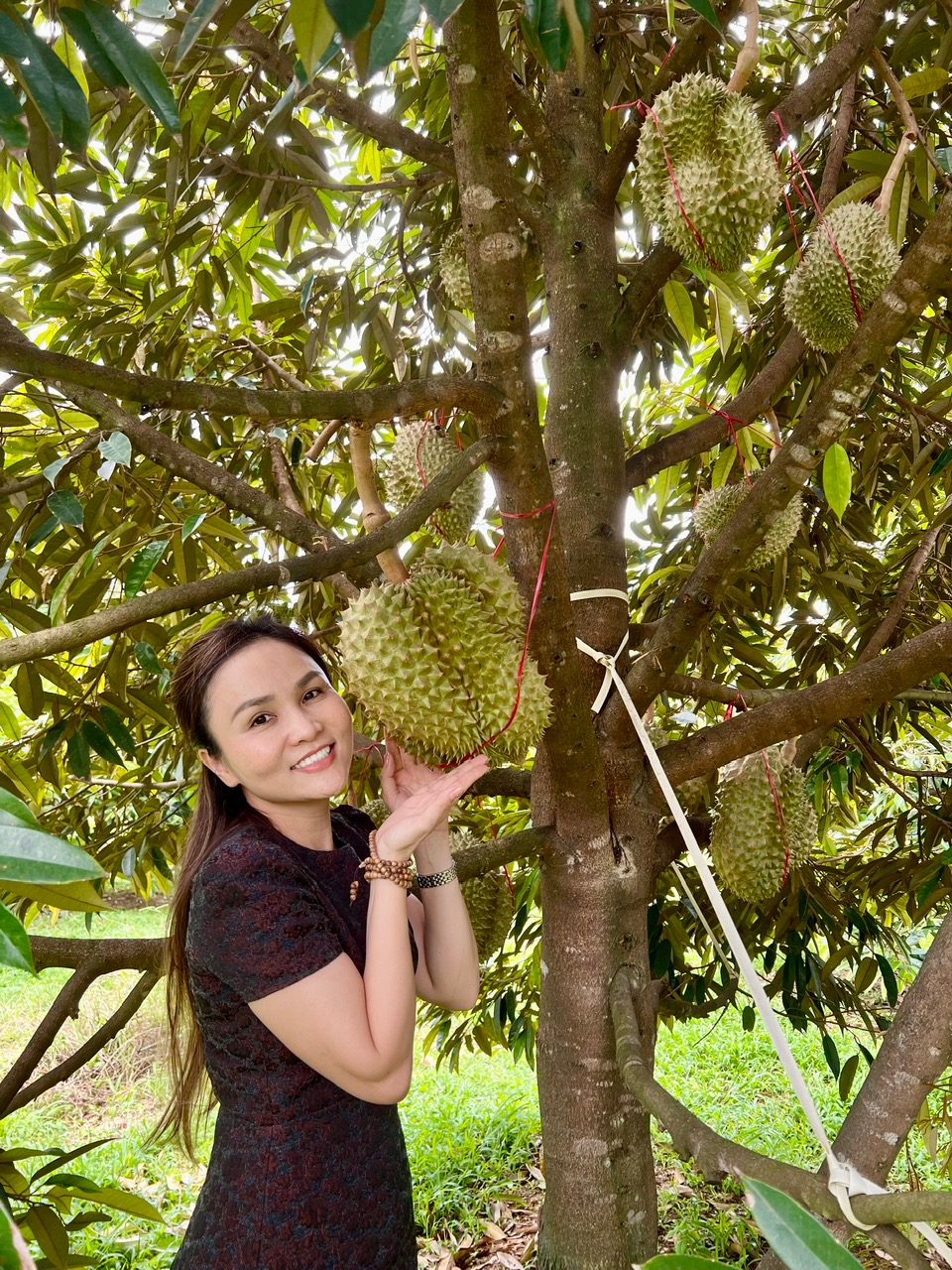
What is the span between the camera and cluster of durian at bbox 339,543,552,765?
1.11 meters

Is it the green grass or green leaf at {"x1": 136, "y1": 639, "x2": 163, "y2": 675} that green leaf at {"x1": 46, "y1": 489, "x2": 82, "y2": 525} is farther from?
the green grass

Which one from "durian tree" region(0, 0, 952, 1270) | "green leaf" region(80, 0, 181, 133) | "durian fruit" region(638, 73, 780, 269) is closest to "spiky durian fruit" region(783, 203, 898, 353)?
"durian tree" region(0, 0, 952, 1270)

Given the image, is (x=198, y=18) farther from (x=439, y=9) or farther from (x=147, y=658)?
(x=147, y=658)

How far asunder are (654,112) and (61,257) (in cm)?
101

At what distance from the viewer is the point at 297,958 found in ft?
3.83

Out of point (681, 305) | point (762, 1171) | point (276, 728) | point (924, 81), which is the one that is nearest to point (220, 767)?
point (276, 728)

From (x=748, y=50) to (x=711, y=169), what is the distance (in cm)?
17

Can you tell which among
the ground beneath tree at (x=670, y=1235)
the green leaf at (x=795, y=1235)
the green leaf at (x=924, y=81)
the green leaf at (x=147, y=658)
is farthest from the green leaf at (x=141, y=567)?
the ground beneath tree at (x=670, y=1235)

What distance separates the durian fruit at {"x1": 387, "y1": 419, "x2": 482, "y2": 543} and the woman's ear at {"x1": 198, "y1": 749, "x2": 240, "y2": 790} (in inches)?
22.3

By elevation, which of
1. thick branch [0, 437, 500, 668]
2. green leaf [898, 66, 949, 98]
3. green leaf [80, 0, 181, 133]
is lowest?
thick branch [0, 437, 500, 668]

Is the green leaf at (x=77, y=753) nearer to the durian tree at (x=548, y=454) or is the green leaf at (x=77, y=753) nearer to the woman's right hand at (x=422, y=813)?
the durian tree at (x=548, y=454)

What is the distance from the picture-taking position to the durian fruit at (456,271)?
1.90 metres

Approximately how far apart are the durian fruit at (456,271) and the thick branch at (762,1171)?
1.39m

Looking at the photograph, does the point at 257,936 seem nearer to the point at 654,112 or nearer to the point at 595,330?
the point at 595,330
